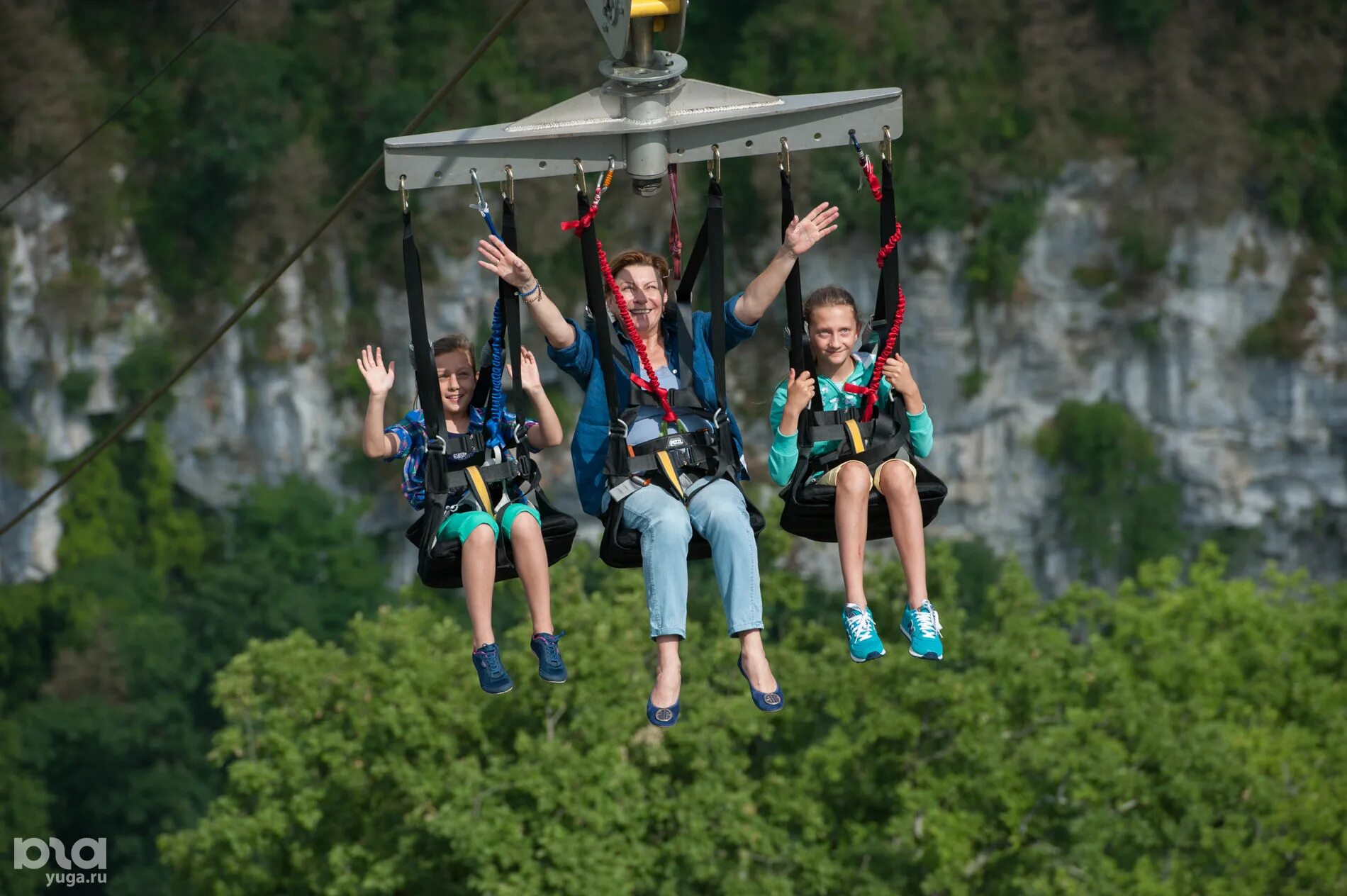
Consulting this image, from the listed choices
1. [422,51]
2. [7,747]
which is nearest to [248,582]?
[7,747]

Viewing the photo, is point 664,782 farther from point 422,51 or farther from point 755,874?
point 422,51

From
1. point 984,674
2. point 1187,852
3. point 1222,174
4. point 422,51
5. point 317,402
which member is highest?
point 422,51

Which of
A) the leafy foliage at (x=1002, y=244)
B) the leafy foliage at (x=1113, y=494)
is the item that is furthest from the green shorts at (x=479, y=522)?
the leafy foliage at (x=1002, y=244)

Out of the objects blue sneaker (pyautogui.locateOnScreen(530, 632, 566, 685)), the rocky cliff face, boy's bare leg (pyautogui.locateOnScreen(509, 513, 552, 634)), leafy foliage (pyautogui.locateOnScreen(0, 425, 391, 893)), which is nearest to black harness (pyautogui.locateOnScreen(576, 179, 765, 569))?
boy's bare leg (pyautogui.locateOnScreen(509, 513, 552, 634))

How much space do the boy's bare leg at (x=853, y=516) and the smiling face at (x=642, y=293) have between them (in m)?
1.02

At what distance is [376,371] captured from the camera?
356 inches

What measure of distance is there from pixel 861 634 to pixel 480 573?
1527mm

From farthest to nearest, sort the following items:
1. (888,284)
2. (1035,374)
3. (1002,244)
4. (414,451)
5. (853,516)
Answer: (1035,374) → (1002,244) → (414,451) → (888,284) → (853,516)

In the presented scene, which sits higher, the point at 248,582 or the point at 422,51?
the point at 422,51

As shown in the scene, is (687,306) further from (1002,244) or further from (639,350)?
(1002,244)

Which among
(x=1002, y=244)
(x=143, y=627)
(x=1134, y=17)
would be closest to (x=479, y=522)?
(x=143, y=627)

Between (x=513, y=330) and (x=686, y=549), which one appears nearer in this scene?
(x=686, y=549)

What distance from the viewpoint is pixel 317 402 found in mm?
51656

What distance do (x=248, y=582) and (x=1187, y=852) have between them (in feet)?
81.2
